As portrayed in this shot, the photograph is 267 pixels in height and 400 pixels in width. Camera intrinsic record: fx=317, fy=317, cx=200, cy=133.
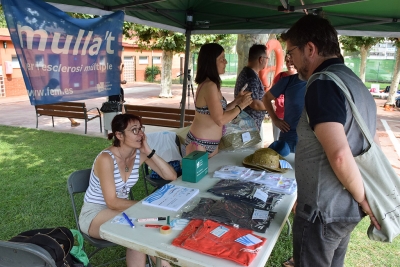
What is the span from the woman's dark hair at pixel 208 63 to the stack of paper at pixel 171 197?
3.36ft

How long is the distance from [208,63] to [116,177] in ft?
3.82

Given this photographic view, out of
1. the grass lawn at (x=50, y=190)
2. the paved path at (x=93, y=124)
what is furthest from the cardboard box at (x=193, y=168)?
the paved path at (x=93, y=124)

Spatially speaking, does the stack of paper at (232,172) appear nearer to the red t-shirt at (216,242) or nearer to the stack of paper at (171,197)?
the stack of paper at (171,197)

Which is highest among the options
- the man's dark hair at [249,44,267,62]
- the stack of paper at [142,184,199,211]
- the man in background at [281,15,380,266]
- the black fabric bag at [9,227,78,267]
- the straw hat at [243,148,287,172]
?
the man's dark hair at [249,44,267,62]

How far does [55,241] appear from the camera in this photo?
1450mm

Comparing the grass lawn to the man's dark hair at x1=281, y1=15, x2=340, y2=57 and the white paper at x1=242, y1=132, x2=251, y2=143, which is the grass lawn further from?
the man's dark hair at x1=281, y1=15, x2=340, y2=57

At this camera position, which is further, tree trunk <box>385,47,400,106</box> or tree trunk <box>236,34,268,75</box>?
tree trunk <box>385,47,400,106</box>

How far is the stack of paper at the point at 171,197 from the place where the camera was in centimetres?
164

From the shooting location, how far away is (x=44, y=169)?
4.88 m

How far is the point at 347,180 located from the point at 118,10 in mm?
2730

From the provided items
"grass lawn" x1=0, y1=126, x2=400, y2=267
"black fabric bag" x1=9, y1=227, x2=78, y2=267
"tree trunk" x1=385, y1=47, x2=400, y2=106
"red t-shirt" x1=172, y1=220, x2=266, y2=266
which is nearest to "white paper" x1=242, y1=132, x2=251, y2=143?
"grass lawn" x1=0, y1=126, x2=400, y2=267

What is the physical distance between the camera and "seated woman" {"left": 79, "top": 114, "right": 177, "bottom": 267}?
6.49 ft

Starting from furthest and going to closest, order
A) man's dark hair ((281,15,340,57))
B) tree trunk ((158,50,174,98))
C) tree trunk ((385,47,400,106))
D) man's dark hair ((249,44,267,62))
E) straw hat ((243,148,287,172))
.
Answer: tree trunk ((158,50,174,98)), tree trunk ((385,47,400,106)), man's dark hair ((249,44,267,62)), straw hat ((243,148,287,172)), man's dark hair ((281,15,340,57))

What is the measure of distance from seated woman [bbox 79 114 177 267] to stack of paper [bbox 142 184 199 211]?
33cm
